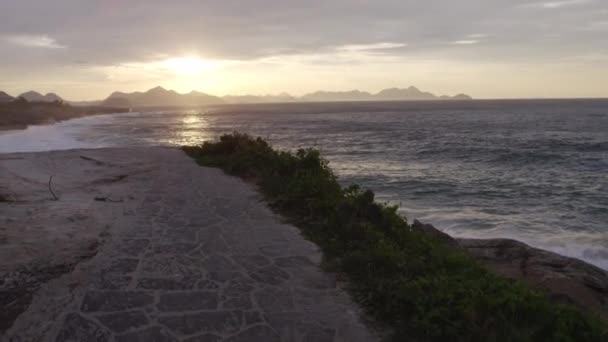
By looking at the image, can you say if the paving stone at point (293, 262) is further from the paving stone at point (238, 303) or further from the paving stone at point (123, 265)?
the paving stone at point (123, 265)

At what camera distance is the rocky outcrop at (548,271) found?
7266 millimetres

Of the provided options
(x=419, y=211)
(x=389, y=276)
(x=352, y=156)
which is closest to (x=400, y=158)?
(x=352, y=156)

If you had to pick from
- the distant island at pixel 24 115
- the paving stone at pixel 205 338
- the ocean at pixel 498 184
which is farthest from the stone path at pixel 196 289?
the distant island at pixel 24 115

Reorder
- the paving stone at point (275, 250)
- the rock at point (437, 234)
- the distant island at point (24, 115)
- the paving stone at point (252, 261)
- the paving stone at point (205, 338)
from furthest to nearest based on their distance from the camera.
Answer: the distant island at point (24, 115) < the rock at point (437, 234) < the paving stone at point (275, 250) < the paving stone at point (252, 261) < the paving stone at point (205, 338)

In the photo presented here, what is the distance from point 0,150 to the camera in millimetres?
26031

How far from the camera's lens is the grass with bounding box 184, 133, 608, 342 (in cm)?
440

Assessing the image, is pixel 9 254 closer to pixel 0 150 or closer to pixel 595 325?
pixel 595 325

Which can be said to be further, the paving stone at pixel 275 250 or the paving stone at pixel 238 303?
the paving stone at pixel 275 250

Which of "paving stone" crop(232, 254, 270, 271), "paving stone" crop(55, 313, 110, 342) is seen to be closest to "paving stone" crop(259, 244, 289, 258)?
"paving stone" crop(232, 254, 270, 271)

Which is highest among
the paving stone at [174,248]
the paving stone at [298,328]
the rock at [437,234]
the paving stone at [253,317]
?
the paving stone at [174,248]

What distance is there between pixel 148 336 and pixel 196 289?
1101mm

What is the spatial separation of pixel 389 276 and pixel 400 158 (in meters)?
24.8

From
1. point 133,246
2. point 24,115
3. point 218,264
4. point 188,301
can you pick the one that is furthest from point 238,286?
point 24,115

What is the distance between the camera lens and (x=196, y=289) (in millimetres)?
5410
